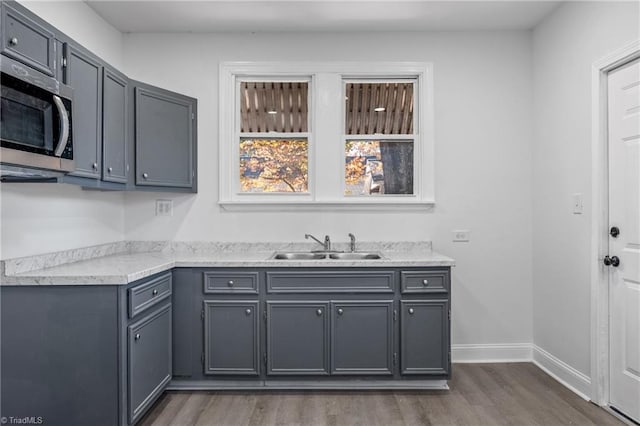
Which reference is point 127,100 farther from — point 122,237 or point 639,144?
point 639,144

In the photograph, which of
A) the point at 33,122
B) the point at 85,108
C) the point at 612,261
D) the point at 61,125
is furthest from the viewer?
Result: the point at 612,261

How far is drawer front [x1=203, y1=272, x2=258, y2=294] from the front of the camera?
8.87 ft

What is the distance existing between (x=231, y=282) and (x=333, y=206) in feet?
3.52

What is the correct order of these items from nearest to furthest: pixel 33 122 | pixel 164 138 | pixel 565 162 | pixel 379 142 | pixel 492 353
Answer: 1. pixel 33 122
2. pixel 565 162
3. pixel 164 138
4. pixel 492 353
5. pixel 379 142

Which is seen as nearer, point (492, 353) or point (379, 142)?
point (492, 353)

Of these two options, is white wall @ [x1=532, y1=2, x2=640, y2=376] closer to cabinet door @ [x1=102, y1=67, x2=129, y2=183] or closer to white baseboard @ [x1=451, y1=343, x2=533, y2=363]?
white baseboard @ [x1=451, y1=343, x2=533, y2=363]

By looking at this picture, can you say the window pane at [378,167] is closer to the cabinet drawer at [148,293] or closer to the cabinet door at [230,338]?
the cabinet door at [230,338]

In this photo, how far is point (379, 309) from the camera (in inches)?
106

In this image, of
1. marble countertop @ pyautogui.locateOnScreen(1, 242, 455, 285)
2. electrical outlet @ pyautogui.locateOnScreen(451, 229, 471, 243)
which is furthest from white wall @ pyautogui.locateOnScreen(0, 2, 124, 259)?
electrical outlet @ pyautogui.locateOnScreen(451, 229, 471, 243)

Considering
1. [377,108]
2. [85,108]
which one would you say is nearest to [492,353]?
[377,108]

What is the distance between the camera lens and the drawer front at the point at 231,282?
2.71 m

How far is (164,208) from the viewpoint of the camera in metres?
3.29

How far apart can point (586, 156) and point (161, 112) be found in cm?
304

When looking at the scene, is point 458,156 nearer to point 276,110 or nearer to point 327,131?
point 327,131
